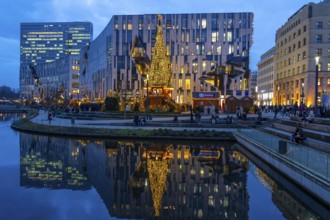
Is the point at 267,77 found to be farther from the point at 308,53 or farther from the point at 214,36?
the point at 214,36

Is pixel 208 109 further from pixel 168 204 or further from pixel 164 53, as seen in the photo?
pixel 168 204

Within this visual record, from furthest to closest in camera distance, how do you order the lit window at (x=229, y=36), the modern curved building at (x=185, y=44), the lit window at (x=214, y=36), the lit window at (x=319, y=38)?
the lit window at (x=319, y=38), the lit window at (x=214, y=36), the lit window at (x=229, y=36), the modern curved building at (x=185, y=44)

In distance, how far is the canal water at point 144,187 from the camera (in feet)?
38.0

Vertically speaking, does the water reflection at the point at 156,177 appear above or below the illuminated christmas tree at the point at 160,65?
below

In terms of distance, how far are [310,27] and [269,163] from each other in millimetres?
70225

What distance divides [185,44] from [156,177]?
6530cm

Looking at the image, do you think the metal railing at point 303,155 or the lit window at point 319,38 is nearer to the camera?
the metal railing at point 303,155

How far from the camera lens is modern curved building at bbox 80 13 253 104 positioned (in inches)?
3009

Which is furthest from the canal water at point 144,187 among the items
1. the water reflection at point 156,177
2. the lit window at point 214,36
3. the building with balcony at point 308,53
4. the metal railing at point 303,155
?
the building with balcony at point 308,53

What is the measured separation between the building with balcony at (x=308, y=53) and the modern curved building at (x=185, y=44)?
15.2 m

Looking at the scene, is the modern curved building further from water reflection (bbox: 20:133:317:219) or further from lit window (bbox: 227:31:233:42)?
water reflection (bbox: 20:133:317:219)

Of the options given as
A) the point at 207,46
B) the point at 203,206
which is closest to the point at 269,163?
the point at 203,206

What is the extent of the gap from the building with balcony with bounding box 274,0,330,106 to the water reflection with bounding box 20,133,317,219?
193 feet

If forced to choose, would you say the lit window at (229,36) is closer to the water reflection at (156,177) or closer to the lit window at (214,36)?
the lit window at (214,36)
